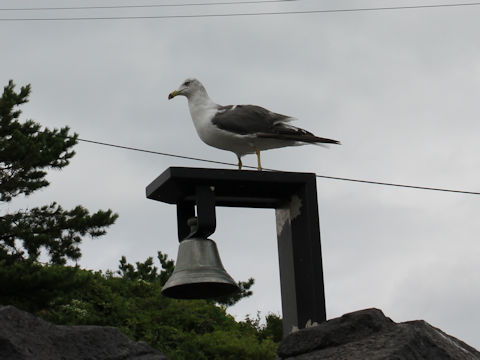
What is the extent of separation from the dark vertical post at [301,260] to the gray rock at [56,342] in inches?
30.0

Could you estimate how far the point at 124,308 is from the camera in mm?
14469

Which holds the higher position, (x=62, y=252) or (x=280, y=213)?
(x=62, y=252)

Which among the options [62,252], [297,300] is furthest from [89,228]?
[297,300]

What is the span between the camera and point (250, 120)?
554cm

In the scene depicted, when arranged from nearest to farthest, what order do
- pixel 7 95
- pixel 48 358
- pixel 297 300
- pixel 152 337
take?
pixel 48 358
pixel 297 300
pixel 152 337
pixel 7 95

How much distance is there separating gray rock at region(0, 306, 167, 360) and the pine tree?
10.00m

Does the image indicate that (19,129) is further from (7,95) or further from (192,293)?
(192,293)

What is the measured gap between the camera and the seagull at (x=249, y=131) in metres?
5.41

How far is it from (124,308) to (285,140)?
9.62 metres

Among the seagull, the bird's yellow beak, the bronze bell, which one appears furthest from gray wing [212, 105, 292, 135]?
the bronze bell

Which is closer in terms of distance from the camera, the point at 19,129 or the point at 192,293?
the point at 192,293

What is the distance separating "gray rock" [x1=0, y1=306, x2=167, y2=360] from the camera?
3756mm

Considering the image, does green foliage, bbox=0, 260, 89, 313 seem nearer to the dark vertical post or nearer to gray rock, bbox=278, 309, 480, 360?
the dark vertical post

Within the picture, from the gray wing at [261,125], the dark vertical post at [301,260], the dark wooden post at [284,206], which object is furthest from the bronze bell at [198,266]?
the gray wing at [261,125]
